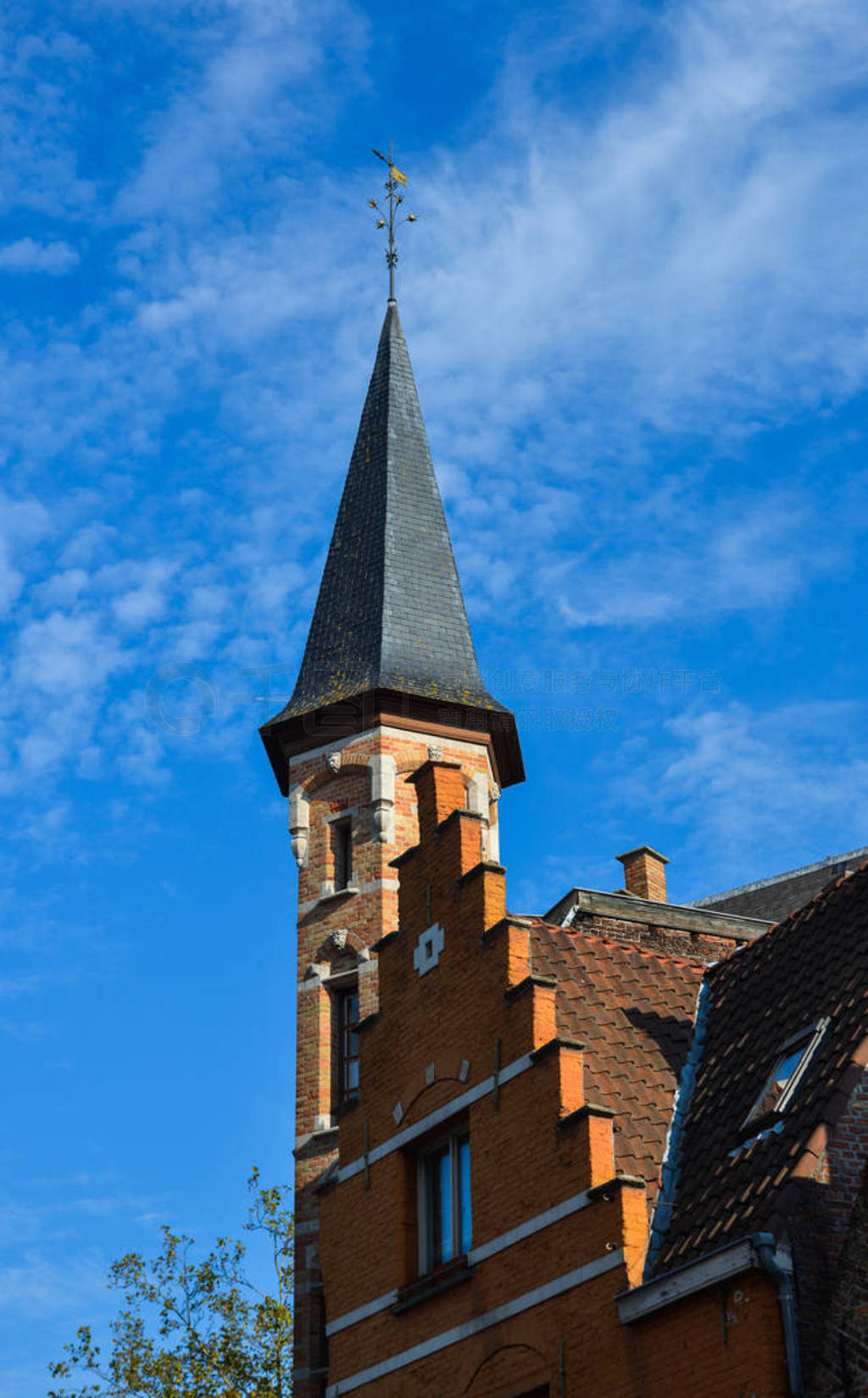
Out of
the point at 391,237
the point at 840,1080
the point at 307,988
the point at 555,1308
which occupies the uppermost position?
the point at 391,237

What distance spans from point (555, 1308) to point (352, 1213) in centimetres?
412

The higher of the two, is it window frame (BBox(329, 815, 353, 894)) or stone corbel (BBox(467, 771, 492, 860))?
stone corbel (BBox(467, 771, 492, 860))

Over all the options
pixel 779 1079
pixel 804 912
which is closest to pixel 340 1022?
pixel 804 912

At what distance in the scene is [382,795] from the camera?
Result: 99.3ft

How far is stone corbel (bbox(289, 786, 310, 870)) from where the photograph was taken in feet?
→ 101

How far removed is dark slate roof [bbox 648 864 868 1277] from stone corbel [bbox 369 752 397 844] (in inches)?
387

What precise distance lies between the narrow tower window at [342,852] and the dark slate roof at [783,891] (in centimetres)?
840

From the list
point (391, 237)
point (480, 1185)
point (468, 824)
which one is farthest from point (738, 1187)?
point (391, 237)

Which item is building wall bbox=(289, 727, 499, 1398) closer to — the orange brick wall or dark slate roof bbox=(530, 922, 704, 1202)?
the orange brick wall

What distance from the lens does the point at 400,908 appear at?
2105 cm

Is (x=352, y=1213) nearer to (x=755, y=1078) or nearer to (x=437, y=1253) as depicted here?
(x=437, y=1253)

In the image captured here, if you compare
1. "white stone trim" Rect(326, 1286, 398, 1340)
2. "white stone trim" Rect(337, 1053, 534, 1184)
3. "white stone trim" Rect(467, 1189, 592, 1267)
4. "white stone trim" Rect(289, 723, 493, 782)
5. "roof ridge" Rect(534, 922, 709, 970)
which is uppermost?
"white stone trim" Rect(289, 723, 493, 782)

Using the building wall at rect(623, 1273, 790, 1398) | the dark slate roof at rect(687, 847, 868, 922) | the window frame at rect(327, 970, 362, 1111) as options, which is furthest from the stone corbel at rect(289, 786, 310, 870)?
the building wall at rect(623, 1273, 790, 1398)

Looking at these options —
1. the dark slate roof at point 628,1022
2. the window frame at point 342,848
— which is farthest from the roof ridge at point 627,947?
the window frame at point 342,848
